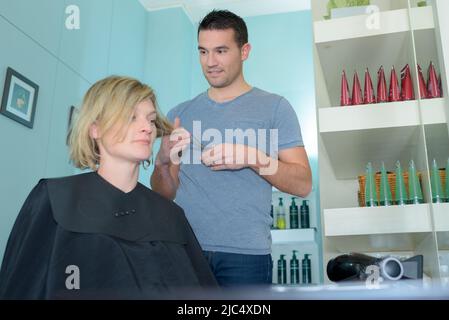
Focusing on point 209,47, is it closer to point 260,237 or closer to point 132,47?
point 132,47

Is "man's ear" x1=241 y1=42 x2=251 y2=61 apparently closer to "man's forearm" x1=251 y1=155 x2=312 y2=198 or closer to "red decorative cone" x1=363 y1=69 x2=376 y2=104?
"man's forearm" x1=251 y1=155 x2=312 y2=198

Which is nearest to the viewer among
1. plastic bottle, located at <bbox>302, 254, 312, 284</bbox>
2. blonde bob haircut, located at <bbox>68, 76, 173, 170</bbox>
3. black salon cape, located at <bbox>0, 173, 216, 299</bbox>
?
black salon cape, located at <bbox>0, 173, 216, 299</bbox>

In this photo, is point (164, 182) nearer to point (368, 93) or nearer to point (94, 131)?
point (94, 131)

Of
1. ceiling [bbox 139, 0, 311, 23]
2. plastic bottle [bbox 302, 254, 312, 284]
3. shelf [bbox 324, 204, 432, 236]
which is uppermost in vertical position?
ceiling [bbox 139, 0, 311, 23]

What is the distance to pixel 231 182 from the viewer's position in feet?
3.45

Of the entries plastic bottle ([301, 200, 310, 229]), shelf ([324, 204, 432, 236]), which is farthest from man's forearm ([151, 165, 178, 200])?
plastic bottle ([301, 200, 310, 229])

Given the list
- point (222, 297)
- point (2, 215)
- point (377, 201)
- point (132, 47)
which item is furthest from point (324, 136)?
point (2, 215)

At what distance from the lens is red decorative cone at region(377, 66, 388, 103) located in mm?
1570

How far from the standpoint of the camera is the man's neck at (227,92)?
3.73 feet

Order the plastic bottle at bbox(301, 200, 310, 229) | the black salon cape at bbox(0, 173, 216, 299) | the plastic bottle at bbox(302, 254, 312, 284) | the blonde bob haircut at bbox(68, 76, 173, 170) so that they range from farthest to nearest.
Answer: the plastic bottle at bbox(301, 200, 310, 229), the plastic bottle at bbox(302, 254, 312, 284), the blonde bob haircut at bbox(68, 76, 173, 170), the black salon cape at bbox(0, 173, 216, 299)

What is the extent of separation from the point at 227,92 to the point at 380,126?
0.61m

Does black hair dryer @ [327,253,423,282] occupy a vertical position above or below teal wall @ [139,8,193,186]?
below

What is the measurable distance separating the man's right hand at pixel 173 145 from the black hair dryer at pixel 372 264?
0.44 m

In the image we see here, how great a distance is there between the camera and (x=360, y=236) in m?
1.50
